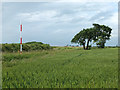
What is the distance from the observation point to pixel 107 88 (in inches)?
85.6

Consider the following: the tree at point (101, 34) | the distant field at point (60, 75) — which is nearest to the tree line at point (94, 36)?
the tree at point (101, 34)

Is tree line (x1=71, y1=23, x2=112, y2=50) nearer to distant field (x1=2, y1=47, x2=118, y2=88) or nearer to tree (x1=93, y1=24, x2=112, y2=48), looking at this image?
tree (x1=93, y1=24, x2=112, y2=48)

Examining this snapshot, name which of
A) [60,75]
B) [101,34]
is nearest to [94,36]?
[101,34]

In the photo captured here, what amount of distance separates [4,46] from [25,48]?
10.3 feet

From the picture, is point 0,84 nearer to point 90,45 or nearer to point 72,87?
point 72,87

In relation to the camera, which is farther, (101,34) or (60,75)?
(101,34)

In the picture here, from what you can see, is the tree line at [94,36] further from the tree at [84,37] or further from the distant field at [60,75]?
the distant field at [60,75]

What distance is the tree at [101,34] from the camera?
28794mm

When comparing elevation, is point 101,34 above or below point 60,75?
above

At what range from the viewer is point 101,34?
29.2 meters

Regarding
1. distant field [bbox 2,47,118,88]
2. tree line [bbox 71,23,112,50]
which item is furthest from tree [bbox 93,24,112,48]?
distant field [bbox 2,47,118,88]

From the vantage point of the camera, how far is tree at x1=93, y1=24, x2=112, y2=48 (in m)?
28.8

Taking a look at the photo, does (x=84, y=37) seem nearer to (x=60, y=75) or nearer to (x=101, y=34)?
(x=101, y=34)

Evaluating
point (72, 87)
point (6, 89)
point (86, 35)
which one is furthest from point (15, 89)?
point (86, 35)
